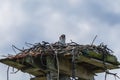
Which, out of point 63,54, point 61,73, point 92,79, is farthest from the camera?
point 92,79

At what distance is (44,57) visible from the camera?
28.1 feet

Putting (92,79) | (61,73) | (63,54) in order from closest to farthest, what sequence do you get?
(63,54), (61,73), (92,79)

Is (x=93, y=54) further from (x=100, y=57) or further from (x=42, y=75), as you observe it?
(x=42, y=75)

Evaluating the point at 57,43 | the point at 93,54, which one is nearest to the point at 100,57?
the point at 93,54

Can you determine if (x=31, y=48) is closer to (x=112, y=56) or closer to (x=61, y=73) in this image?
(x=61, y=73)

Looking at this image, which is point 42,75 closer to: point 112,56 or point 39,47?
point 39,47

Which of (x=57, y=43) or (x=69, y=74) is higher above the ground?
(x=57, y=43)

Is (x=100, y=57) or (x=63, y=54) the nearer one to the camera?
(x=63, y=54)

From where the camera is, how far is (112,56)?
29.5ft

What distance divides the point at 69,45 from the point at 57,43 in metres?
0.25

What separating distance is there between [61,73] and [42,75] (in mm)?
579

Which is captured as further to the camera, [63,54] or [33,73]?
[33,73]

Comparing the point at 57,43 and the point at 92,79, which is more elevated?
the point at 57,43

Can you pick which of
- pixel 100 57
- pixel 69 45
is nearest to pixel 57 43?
pixel 69 45
